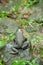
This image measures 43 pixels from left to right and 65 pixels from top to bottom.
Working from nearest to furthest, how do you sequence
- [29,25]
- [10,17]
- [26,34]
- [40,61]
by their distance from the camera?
[40,61] → [26,34] → [29,25] → [10,17]

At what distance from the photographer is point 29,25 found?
5977 millimetres

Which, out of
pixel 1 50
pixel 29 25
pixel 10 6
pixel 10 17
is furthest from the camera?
pixel 10 6

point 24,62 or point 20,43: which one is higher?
point 20,43

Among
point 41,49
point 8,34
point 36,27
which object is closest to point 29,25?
point 36,27

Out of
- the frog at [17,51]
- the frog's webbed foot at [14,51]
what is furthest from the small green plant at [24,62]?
the frog's webbed foot at [14,51]

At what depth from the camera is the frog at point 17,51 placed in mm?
4676

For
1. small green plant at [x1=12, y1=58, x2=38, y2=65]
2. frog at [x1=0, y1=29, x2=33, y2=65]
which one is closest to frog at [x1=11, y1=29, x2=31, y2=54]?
frog at [x1=0, y1=29, x2=33, y2=65]

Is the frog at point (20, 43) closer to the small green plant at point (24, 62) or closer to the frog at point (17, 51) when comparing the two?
the frog at point (17, 51)

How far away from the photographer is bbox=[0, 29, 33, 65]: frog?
4.68 metres

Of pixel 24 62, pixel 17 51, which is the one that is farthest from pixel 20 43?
pixel 24 62

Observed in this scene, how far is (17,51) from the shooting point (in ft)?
15.8

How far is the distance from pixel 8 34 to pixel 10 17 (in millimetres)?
894

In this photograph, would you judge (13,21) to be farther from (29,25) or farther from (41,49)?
(41,49)

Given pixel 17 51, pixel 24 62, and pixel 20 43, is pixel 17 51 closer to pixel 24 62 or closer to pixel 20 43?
pixel 20 43
